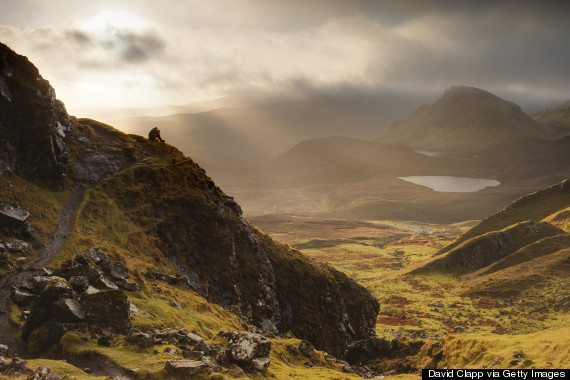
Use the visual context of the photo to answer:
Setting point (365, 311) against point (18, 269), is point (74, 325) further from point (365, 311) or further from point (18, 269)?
point (365, 311)

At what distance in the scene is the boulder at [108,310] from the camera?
29.6 metres

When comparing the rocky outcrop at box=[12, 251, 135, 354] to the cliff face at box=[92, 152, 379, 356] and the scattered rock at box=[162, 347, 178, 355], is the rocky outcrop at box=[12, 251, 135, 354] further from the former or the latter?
the cliff face at box=[92, 152, 379, 356]

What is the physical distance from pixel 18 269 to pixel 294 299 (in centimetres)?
4057

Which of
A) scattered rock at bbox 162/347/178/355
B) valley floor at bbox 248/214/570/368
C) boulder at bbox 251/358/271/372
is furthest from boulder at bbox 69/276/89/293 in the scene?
valley floor at bbox 248/214/570/368

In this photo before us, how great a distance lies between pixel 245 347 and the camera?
1155 inches

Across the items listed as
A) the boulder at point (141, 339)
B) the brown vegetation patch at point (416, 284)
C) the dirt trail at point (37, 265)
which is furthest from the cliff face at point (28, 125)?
the brown vegetation patch at point (416, 284)

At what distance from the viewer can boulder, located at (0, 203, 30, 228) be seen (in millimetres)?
41938

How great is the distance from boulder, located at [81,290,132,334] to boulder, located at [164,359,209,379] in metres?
7.43

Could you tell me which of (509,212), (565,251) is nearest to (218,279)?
(565,251)

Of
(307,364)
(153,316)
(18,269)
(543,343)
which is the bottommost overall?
(307,364)

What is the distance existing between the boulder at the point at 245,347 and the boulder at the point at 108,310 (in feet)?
27.7

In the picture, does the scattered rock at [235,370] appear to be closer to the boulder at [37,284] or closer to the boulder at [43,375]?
the boulder at [43,375]

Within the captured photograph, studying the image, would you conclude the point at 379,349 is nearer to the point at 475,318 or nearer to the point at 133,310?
the point at 133,310

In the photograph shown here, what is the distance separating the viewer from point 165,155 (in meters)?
76.8
